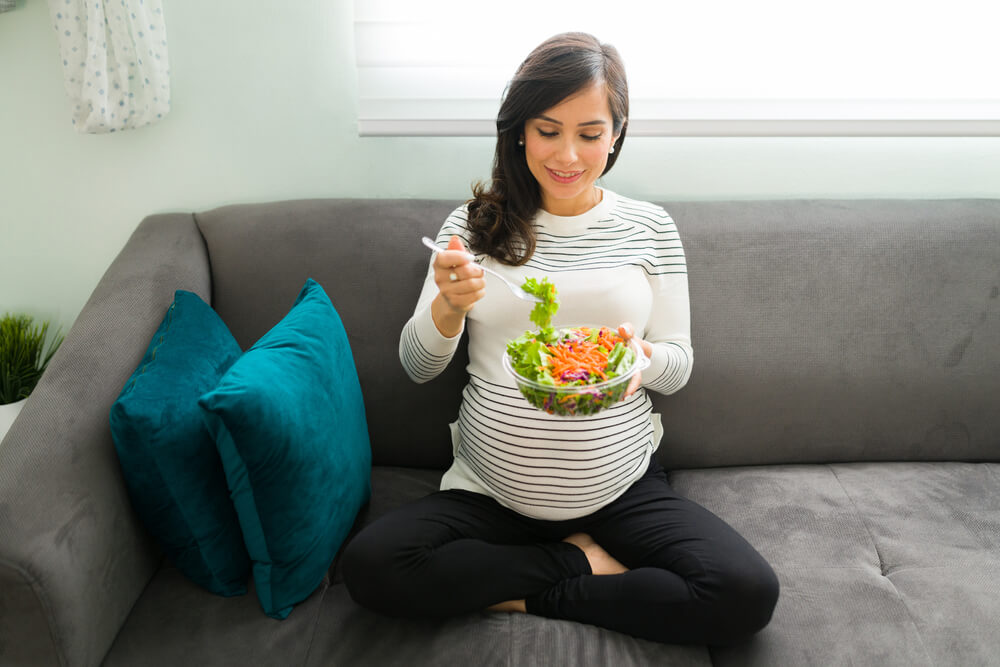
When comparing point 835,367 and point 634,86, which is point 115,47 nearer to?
point 634,86

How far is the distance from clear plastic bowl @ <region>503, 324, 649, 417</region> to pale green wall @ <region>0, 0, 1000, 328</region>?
864 mm

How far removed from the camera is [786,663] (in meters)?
1.15

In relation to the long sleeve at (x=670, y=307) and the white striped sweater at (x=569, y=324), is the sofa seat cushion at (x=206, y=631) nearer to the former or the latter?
the white striped sweater at (x=569, y=324)

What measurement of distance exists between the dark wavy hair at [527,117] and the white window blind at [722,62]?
0.28m

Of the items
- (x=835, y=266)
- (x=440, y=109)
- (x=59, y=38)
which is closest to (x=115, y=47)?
(x=59, y=38)

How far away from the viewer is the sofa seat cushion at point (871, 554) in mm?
1177

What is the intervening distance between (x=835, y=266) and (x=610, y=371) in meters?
0.84

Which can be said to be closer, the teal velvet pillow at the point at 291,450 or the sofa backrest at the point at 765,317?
the teal velvet pillow at the point at 291,450

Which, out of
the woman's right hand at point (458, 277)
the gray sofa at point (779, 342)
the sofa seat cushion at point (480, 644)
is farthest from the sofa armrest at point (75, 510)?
the woman's right hand at point (458, 277)

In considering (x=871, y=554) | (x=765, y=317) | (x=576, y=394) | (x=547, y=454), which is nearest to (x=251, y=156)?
(x=547, y=454)

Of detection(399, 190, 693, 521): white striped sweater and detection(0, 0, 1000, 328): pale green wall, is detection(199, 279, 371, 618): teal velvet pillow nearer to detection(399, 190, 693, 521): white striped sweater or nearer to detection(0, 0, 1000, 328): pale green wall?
detection(399, 190, 693, 521): white striped sweater

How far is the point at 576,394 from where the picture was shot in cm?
101

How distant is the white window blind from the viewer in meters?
1.61

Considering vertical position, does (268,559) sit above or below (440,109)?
below
